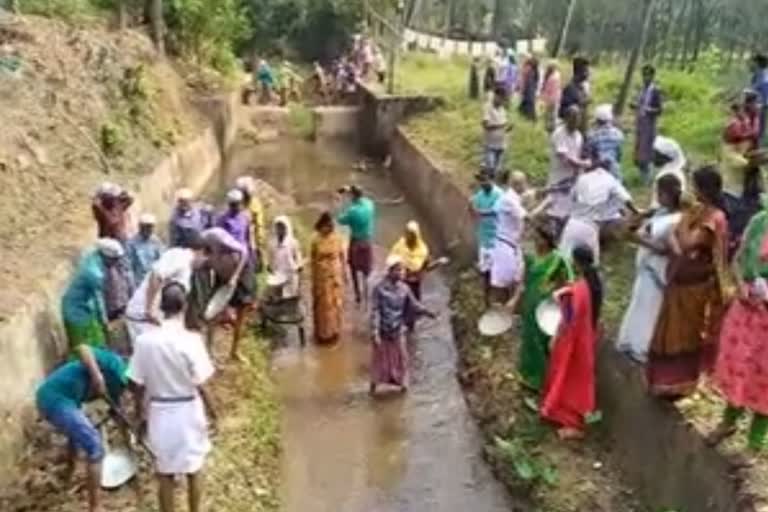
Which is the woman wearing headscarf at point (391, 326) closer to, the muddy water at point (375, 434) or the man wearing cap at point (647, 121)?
the muddy water at point (375, 434)

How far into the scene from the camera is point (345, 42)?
1640 inches

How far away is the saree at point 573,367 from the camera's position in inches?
360

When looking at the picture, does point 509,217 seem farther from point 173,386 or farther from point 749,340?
point 173,386

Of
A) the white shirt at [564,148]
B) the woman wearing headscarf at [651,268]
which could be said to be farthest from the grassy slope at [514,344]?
the white shirt at [564,148]

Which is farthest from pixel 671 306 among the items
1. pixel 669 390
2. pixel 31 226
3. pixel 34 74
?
pixel 34 74

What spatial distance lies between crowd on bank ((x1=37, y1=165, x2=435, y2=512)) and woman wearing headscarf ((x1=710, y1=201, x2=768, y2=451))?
3.35 m

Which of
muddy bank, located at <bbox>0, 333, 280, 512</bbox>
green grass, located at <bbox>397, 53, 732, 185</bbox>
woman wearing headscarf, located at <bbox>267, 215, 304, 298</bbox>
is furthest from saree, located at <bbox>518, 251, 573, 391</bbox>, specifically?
green grass, located at <bbox>397, 53, 732, 185</bbox>

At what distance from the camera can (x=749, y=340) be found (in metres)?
7.34

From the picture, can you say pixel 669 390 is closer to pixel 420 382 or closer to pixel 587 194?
pixel 587 194

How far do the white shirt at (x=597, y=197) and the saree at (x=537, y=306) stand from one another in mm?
687

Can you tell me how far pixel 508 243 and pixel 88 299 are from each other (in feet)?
15.8

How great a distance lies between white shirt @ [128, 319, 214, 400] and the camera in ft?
24.0

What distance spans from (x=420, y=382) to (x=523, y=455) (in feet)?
9.09

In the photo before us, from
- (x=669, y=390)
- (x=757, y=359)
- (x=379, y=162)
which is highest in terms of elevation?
(x=757, y=359)
